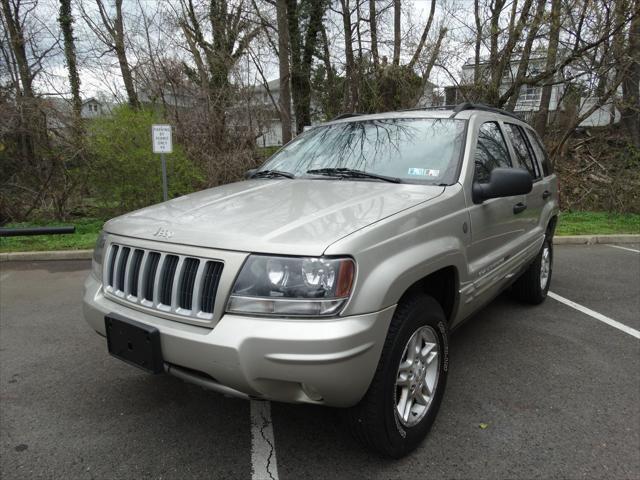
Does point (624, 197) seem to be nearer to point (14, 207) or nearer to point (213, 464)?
point (213, 464)

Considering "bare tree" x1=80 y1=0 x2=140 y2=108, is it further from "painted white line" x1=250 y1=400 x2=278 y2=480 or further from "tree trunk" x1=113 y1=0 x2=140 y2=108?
"painted white line" x1=250 y1=400 x2=278 y2=480

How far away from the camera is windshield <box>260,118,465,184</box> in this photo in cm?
289

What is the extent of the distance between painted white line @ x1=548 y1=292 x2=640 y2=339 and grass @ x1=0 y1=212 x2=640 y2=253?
12.3 feet

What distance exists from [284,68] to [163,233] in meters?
11.5

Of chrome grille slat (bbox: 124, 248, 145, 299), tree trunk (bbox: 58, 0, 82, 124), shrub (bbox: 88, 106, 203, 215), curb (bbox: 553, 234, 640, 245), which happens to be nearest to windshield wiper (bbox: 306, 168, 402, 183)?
chrome grille slat (bbox: 124, 248, 145, 299)

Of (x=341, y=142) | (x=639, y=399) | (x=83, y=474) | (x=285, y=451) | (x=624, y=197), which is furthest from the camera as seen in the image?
(x=624, y=197)

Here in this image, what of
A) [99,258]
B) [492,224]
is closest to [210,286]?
[99,258]

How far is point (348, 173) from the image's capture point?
3029mm

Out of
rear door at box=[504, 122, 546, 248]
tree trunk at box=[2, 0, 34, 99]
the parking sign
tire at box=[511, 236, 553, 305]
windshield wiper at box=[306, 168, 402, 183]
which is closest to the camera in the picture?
windshield wiper at box=[306, 168, 402, 183]

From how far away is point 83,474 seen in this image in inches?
88.4

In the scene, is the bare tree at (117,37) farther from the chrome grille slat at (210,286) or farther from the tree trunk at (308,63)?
the chrome grille slat at (210,286)

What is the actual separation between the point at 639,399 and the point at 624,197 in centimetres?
923

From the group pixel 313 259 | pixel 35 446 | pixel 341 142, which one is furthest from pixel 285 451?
pixel 341 142

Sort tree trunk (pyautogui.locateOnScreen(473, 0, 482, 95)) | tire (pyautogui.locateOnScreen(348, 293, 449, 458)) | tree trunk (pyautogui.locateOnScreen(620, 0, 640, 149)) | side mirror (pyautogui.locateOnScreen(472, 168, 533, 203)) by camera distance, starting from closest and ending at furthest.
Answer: tire (pyautogui.locateOnScreen(348, 293, 449, 458)) < side mirror (pyautogui.locateOnScreen(472, 168, 533, 203)) < tree trunk (pyautogui.locateOnScreen(620, 0, 640, 149)) < tree trunk (pyautogui.locateOnScreen(473, 0, 482, 95))
